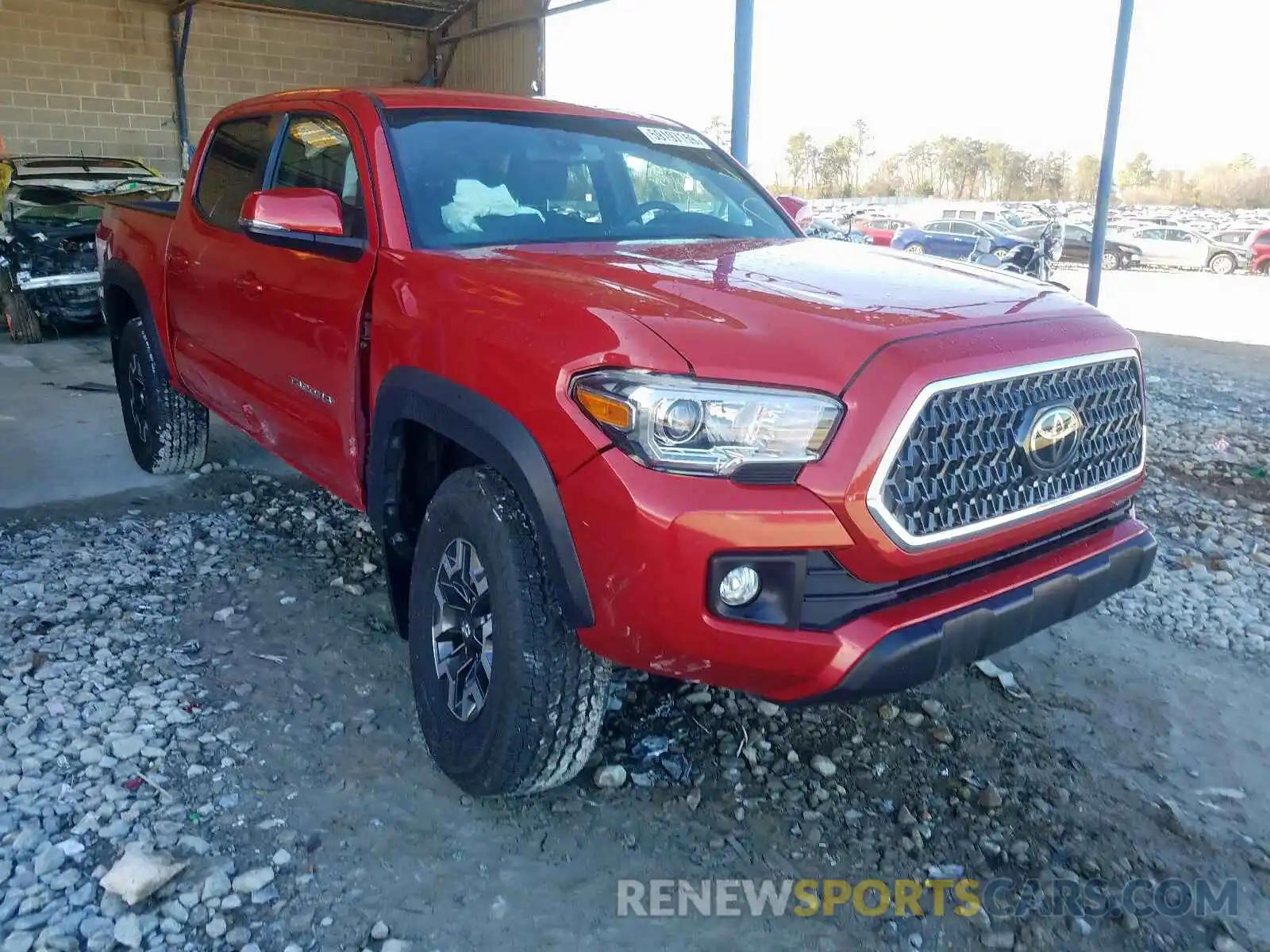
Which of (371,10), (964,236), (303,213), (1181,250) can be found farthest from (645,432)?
(1181,250)

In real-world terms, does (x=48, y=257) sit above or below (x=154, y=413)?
above

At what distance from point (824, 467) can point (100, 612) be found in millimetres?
2924

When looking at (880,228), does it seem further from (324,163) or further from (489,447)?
(489,447)

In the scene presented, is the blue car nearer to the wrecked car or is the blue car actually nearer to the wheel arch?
the wrecked car

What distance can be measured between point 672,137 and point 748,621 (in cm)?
253

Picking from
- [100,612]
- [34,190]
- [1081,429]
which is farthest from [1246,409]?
[34,190]

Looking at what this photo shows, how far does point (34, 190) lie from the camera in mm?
9633

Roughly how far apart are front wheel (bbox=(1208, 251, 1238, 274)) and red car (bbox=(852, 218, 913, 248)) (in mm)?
7758

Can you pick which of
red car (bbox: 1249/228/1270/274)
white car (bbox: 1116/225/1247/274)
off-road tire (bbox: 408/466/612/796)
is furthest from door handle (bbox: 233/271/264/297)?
white car (bbox: 1116/225/1247/274)

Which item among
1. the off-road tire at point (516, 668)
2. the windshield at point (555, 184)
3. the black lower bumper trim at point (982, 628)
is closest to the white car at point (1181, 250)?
the windshield at point (555, 184)

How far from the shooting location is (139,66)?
602 inches

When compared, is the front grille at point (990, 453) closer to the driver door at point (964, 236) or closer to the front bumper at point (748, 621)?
the front bumper at point (748, 621)

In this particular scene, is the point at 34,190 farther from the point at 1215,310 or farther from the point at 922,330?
the point at 1215,310

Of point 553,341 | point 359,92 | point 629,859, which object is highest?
point 359,92
